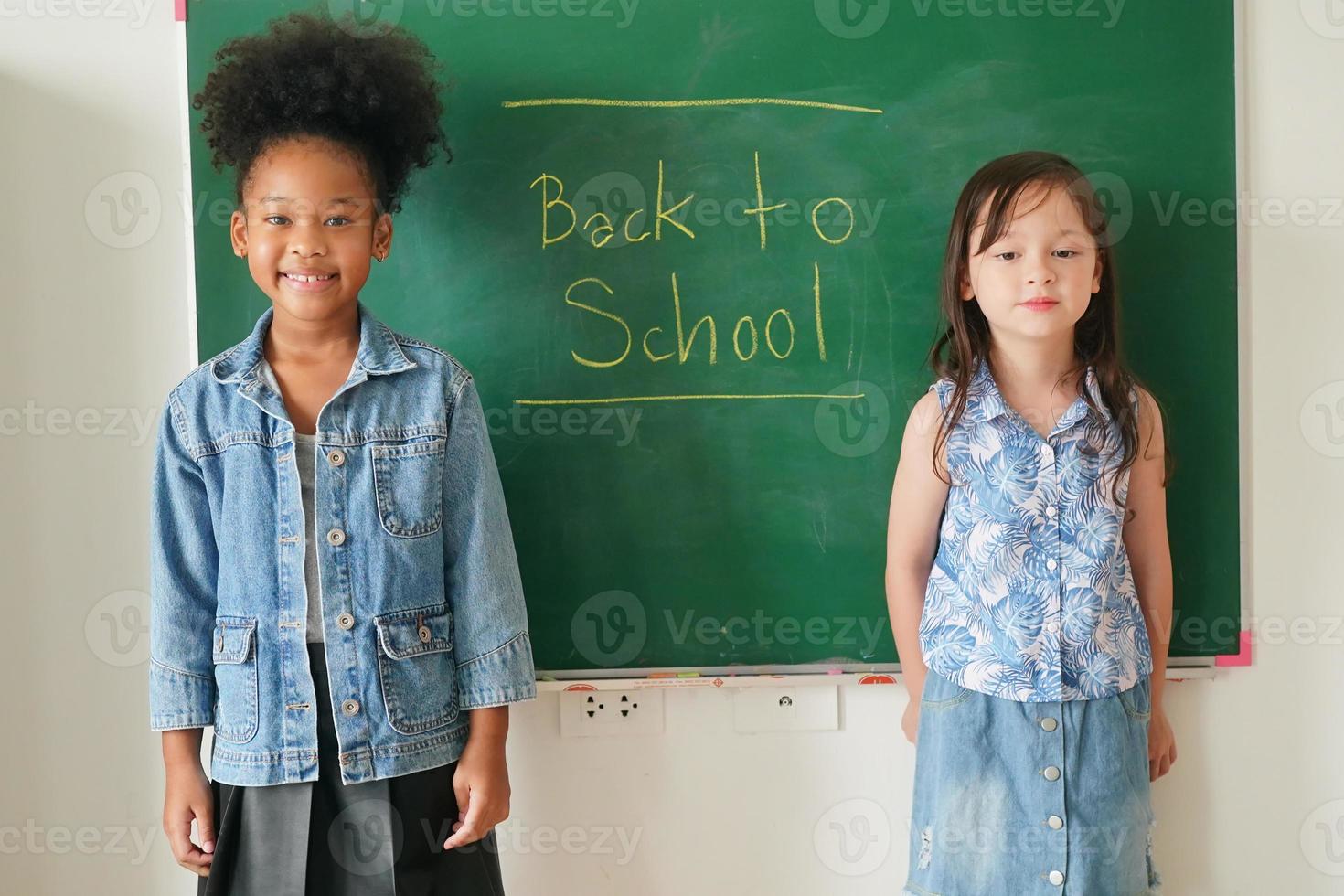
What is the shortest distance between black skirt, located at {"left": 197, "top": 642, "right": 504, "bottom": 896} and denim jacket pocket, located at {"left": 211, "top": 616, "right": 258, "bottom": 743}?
8 centimetres

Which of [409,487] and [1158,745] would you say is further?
[1158,745]

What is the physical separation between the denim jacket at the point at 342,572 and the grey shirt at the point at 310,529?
0.01 metres

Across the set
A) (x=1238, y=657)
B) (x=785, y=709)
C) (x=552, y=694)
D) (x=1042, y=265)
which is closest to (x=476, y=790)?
(x=552, y=694)

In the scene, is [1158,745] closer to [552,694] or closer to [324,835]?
[552,694]

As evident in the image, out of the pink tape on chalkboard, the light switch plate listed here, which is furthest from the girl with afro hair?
the pink tape on chalkboard

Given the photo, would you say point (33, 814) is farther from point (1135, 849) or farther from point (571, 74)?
point (1135, 849)

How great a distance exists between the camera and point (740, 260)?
179cm

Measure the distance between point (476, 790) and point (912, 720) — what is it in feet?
2.43

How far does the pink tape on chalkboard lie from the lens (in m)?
1.84

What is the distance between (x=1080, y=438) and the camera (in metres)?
1.60

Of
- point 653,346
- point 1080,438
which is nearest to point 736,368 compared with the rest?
point 653,346

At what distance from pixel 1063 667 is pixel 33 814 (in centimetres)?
176

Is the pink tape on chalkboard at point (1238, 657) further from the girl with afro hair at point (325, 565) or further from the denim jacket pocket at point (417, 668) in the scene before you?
the denim jacket pocket at point (417, 668)

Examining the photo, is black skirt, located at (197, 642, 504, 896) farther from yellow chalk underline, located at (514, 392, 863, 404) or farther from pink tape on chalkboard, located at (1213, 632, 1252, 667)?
pink tape on chalkboard, located at (1213, 632, 1252, 667)
